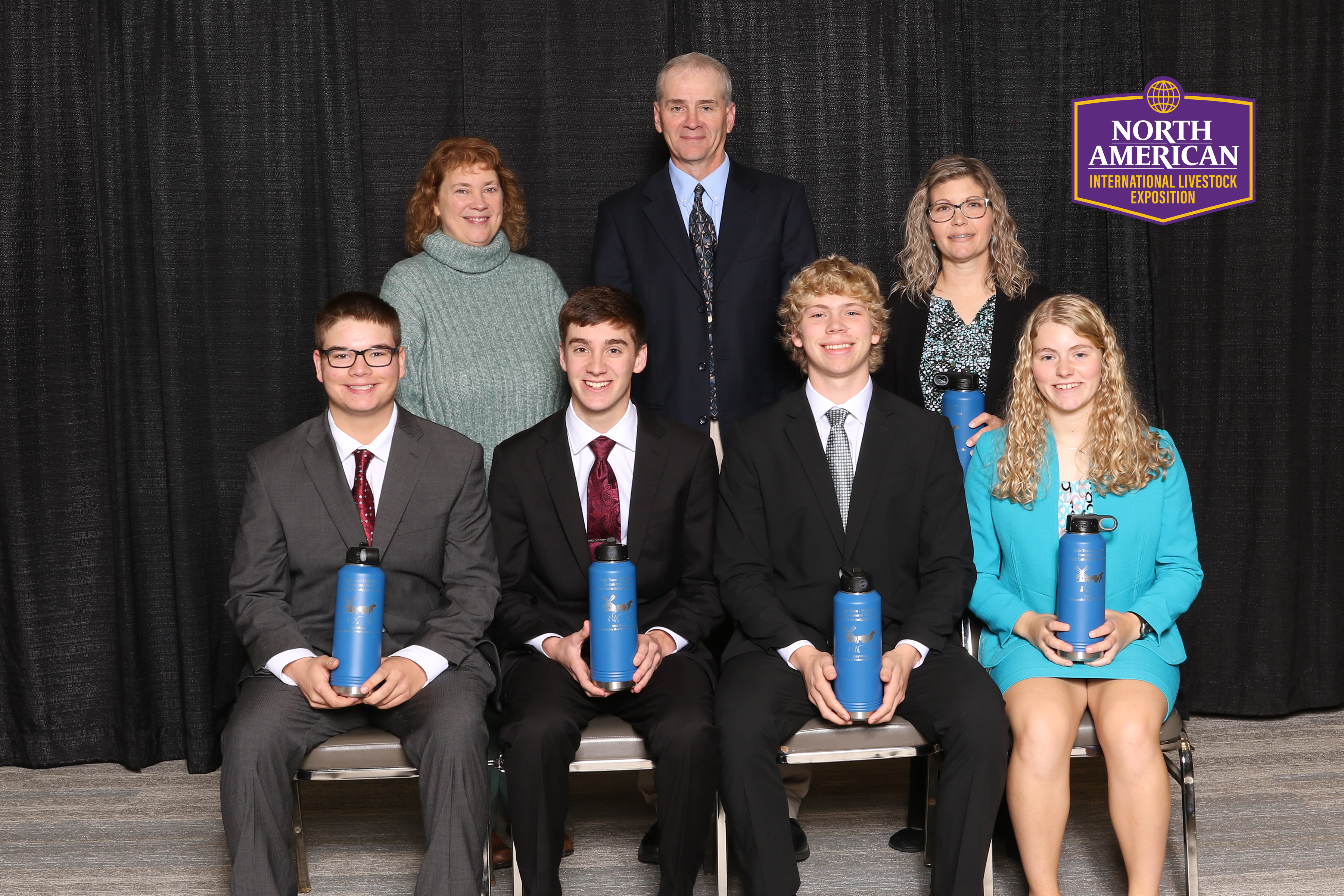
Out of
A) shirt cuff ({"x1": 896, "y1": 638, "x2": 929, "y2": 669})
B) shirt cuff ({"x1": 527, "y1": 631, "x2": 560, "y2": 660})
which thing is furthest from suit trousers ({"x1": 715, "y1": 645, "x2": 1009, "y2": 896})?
shirt cuff ({"x1": 527, "y1": 631, "x2": 560, "y2": 660})

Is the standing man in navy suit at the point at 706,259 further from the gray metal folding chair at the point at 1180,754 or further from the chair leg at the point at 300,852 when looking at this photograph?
the chair leg at the point at 300,852

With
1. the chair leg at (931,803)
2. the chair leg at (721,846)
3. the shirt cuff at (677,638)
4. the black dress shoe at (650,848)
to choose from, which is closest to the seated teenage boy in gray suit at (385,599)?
the shirt cuff at (677,638)

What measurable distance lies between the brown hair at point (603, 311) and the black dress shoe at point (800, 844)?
1323mm

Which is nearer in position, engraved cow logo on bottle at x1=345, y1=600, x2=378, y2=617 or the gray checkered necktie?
engraved cow logo on bottle at x1=345, y1=600, x2=378, y2=617

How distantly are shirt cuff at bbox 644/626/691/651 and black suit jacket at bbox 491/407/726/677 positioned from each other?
1cm

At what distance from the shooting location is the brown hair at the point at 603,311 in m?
2.71

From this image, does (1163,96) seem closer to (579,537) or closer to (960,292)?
(960,292)

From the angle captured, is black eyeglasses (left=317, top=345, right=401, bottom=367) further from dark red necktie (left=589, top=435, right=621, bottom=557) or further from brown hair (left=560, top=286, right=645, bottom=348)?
dark red necktie (left=589, top=435, right=621, bottom=557)

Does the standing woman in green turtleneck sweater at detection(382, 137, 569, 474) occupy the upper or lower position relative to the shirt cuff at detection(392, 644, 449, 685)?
upper

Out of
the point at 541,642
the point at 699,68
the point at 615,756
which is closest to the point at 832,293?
the point at 699,68

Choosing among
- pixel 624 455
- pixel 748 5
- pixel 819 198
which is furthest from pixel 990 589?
pixel 748 5

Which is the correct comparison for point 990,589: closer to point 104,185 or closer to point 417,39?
point 417,39

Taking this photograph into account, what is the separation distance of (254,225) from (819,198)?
187 cm

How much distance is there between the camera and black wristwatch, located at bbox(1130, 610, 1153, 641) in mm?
2547
